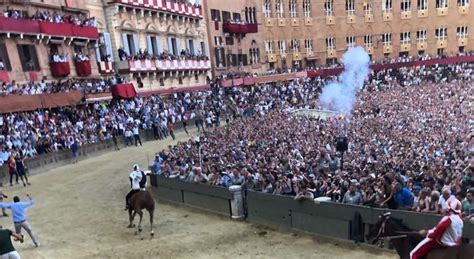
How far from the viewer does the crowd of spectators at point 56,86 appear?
83.4 ft

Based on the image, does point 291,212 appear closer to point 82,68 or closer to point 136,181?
point 136,181

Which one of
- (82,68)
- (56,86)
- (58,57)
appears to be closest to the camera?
(56,86)

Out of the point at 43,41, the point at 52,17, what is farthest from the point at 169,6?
the point at 43,41

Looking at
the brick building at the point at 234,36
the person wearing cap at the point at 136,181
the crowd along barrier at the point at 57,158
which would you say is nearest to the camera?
the person wearing cap at the point at 136,181

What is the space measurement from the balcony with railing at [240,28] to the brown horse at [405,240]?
45281mm

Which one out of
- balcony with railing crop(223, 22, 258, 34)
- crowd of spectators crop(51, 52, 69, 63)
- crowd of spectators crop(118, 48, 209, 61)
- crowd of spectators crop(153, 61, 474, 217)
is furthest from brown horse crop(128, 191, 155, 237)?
balcony with railing crop(223, 22, 258, 34)

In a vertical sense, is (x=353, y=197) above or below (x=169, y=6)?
below

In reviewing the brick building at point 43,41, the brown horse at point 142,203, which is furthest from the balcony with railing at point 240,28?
the brown horse at point 142,203

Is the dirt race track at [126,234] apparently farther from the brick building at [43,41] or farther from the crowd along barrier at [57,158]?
the brick building at [43,41]

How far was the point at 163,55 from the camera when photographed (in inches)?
1626

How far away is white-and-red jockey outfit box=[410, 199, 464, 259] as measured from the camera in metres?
7.75

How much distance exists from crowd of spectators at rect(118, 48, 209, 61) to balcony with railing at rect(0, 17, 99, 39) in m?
3.39

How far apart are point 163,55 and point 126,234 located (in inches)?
1154

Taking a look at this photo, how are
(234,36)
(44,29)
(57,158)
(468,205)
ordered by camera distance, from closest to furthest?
(468,205)
(57,158)
(44,29)
(234,36)
